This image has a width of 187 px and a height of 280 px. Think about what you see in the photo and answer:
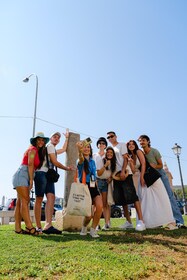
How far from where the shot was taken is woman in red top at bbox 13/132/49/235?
4.85 metres

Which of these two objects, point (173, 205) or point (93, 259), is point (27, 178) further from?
point (173, 205)

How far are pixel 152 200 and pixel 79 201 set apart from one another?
6.99 feet

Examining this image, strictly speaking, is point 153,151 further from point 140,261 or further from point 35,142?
point 140,261

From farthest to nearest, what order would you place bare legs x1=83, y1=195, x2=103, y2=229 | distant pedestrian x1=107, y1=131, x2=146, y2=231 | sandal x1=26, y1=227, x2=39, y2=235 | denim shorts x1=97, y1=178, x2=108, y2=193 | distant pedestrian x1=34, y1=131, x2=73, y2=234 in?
1. denim shorts x1=97, y1=178, x2=108, y2=193
2. distant pedestrian x1=107, y1=131, x2=146, y2=231
3. distant pedestrian x1=34, y1=131, x2=73, y2=234
4. sandal x1=26, y1=227, x2=39, y2=235
5. bare legs x1=83, y1=195, x2=103, y2=229

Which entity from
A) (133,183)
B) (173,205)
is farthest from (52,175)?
(173,205)

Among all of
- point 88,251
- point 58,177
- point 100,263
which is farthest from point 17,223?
point 100,263

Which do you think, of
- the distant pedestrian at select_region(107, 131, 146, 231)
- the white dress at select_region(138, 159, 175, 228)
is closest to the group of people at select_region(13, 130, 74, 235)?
the distant pedestrian at select_region(107, 131, 146, 231)

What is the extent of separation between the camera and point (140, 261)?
9.67ft

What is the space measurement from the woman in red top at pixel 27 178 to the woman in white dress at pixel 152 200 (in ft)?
6.86

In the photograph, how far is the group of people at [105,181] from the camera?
486 cm

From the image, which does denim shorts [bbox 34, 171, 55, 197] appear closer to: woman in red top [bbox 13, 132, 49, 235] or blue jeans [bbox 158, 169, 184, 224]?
woman in red top [bbox 13, 132, 49, 235]

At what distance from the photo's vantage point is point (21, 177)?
16.1ft

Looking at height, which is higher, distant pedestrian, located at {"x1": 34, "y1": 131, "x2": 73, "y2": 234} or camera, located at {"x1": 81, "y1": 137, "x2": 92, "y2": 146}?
camera, located at {"x1": 81, "y1": 137, "x2": 92, "y2": 146}

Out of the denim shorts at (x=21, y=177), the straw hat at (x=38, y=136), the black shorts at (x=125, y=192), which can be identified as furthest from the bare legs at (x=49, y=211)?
the black shorts at (x=125, y=192)
